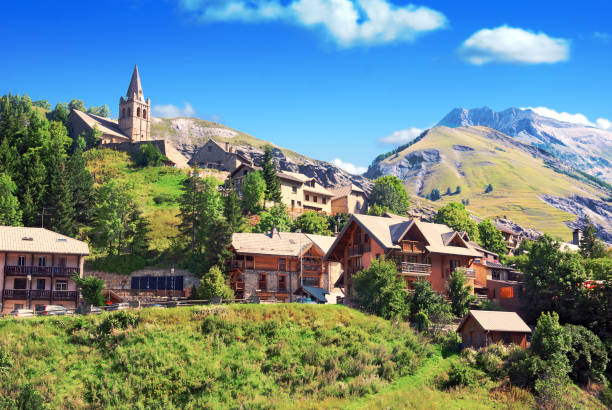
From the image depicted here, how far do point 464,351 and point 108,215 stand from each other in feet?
172

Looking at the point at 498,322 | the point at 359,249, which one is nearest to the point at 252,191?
the point at 359,249

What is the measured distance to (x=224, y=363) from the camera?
48125 mm

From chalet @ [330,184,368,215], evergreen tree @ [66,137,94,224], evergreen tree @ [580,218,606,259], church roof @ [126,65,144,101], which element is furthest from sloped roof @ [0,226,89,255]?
church roof @ [126,65,144,101]

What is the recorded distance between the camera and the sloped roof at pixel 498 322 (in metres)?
57.2

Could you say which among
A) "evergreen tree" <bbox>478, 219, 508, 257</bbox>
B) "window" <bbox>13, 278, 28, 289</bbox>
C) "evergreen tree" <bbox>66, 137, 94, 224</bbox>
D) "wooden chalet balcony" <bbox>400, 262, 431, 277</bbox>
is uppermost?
"evergreen tree" <bbox>66, 137, 94, 224</bbox>

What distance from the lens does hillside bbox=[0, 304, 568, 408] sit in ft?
146

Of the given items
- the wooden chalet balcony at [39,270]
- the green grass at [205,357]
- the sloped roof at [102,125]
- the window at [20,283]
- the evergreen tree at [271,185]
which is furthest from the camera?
the sloped roof at [102,125]

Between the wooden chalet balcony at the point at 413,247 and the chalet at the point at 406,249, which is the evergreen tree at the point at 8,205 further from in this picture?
→ the wooden chalet balcony at the point at 413,247

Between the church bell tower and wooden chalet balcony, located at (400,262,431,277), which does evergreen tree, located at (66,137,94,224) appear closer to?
wooden chalet balcony, located at (400,262,431,277)

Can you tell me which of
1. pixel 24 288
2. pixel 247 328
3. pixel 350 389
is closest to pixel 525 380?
pixel 350 389

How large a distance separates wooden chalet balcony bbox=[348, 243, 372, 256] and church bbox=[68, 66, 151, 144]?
287 ft

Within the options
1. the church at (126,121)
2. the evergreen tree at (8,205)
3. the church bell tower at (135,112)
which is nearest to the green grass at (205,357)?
the evergreen tree at (8,205)

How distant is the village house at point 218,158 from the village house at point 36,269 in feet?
210

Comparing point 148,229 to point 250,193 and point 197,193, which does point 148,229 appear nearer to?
point 197,193
